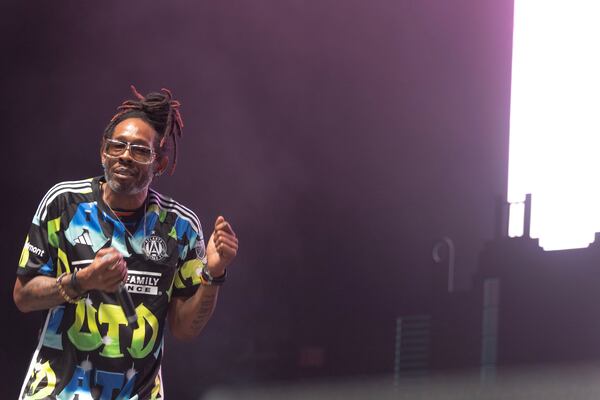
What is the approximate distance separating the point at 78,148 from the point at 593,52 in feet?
11.1

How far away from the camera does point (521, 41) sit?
6.10m

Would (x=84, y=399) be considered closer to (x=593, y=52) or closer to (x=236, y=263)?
(x=236, y=263)

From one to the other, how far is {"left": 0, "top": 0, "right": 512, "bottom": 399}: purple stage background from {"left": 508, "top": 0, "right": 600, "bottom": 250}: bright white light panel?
0.13m

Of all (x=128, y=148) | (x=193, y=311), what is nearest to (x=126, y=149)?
(x=128, y=148)

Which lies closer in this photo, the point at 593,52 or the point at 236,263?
the point at 236,263

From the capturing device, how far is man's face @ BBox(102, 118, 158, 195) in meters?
2.53

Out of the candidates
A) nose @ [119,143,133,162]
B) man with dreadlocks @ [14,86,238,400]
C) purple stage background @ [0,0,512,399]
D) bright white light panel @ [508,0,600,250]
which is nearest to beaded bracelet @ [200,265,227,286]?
man with dreadlocks @ [14,86,238,400]

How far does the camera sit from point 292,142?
555cm

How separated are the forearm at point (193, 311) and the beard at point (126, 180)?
343 millimetres

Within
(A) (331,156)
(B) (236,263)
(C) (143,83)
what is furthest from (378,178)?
(C) (143,83)

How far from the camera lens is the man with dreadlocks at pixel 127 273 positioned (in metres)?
2.47

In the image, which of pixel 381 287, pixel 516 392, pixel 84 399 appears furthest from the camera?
pixel 516 392

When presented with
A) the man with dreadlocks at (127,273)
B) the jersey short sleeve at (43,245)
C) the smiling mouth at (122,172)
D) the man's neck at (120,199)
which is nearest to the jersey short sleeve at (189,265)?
the man with dreadlocks at (127,273)

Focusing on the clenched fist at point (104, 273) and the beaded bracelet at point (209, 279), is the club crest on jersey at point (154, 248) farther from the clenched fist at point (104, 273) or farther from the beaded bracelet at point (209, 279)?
the clenched fist at point (104, 273)
